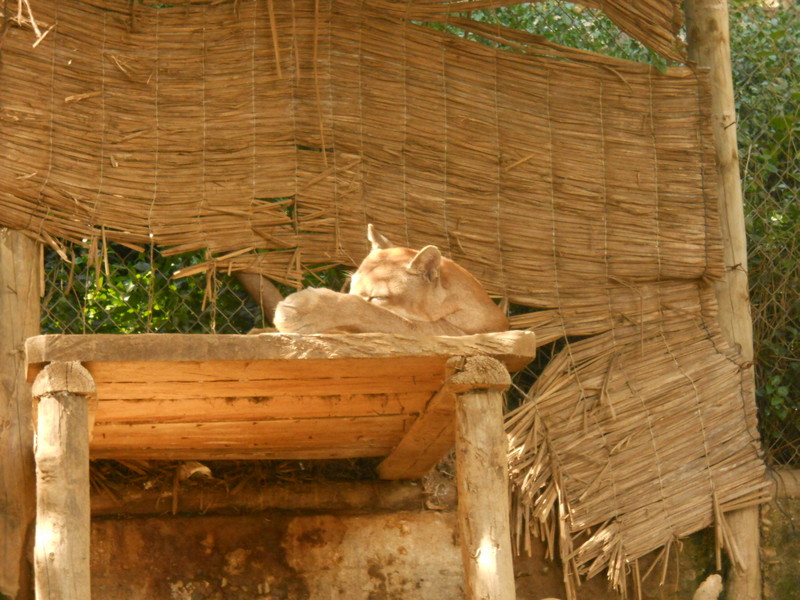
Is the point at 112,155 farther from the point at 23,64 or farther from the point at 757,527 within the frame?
the point at 757,527

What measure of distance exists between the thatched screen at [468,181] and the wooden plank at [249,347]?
4.97 feet

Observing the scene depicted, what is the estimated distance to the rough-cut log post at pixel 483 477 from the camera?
3.04 metres

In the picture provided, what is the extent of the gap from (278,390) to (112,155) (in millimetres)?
1544

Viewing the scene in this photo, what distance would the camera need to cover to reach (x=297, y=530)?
14.5 ft

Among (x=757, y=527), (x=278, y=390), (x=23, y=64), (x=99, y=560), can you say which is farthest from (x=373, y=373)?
(x=757, y=527)

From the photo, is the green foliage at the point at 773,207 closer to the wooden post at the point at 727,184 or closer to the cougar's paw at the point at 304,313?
the wooden post at the point at 727,184

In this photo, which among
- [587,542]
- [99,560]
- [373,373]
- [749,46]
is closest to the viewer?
[373,373]

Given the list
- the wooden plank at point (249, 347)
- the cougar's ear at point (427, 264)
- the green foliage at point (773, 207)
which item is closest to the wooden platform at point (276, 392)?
the wooden plank at point (249, 347)

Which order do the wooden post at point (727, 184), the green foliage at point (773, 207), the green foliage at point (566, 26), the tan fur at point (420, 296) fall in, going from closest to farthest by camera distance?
the tan fur at point (420, 296) < the wooden post at point (727, 184) < the green foliage at point (773, 207) < the green foliage at point (566, 26)

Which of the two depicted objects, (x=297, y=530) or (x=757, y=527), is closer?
(x=297, y=530)

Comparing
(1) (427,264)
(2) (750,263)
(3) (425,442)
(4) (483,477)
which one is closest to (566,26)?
(2) (750,263)

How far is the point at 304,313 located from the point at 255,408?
17.9 inches

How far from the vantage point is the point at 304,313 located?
3277 mm

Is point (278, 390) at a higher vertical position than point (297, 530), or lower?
higher
